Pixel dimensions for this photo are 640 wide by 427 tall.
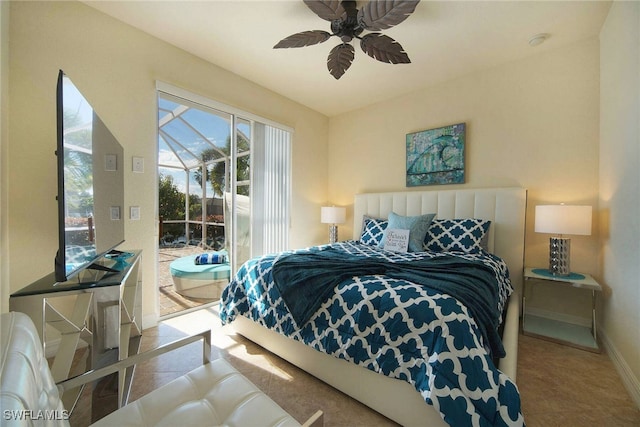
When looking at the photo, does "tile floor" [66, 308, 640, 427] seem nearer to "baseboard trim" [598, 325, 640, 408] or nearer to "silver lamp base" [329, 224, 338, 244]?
"baseboard trim" [598, 325, 640, 408]

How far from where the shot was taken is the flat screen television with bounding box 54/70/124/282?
3.50 feet

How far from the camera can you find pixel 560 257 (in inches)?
88.7

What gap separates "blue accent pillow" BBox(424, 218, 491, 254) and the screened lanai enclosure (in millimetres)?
1957

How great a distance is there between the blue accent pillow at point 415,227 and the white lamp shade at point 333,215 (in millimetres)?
1032

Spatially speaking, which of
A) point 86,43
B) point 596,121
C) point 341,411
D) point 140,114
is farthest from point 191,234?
point 596,121

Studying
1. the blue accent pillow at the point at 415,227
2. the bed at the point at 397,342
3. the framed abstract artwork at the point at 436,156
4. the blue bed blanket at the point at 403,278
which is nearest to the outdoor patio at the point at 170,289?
the bed at the point at 397,342

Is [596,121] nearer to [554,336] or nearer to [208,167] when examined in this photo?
[554,336]

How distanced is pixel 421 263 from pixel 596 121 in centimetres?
218

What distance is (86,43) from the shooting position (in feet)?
6.63

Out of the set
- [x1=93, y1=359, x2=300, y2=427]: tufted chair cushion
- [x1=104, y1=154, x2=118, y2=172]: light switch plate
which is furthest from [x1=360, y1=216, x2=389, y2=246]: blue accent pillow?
[x1=104, y1=154, x2=118, y2=172]: light switch plate

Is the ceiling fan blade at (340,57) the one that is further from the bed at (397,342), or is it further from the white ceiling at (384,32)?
the bed at (397,342)

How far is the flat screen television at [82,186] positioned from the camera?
41.9 inches

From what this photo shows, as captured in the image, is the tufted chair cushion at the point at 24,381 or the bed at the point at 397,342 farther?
the bed at the point at 397,342

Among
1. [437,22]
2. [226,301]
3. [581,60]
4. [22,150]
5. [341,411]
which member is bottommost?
[341,411]
